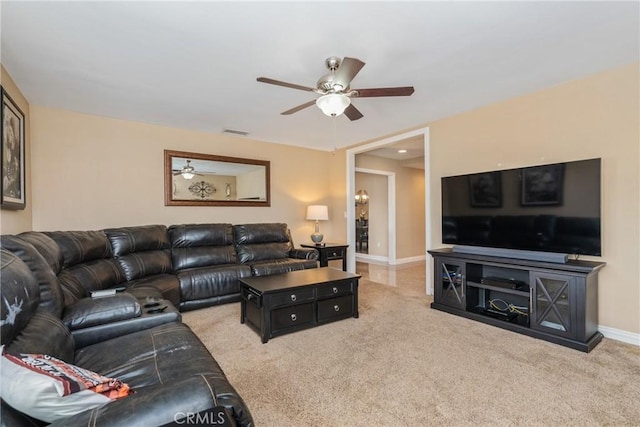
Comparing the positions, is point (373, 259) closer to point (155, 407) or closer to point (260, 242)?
point (260, 242)

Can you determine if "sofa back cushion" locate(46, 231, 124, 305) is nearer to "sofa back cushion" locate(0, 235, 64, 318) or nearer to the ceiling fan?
"sofa back cushion" locate(0, 235, 64, 318)

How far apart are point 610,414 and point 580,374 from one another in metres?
0.46

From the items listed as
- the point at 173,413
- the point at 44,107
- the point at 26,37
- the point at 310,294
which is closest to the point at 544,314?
the point at 310,294

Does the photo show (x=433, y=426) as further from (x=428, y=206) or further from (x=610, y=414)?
(x=428, y=206)

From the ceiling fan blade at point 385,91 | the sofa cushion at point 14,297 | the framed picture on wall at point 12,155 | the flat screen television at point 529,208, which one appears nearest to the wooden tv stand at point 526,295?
the flat screen television at point 529,208

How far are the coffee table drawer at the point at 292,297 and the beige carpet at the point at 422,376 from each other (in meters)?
0.32

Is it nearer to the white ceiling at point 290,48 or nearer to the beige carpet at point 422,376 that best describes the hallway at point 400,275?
the beige carpet at point 422,376

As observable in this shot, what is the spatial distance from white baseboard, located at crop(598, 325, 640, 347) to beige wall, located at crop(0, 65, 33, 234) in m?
5.34

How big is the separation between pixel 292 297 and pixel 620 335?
2986mm

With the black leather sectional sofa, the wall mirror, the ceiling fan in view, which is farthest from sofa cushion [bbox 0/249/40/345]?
the wall mirror

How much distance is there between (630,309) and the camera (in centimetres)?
269

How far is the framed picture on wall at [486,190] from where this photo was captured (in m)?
3.29

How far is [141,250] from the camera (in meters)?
3.69

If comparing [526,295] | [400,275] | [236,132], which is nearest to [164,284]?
[236,132]
